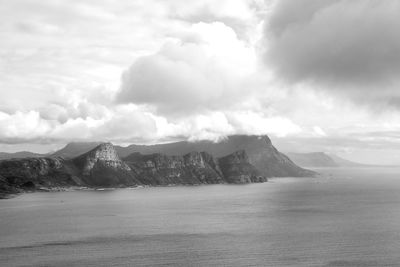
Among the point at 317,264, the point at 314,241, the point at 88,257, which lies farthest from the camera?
the point at 314,241

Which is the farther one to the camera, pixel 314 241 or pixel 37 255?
pixel 314 241

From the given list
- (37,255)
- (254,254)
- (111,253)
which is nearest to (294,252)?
(254,254)

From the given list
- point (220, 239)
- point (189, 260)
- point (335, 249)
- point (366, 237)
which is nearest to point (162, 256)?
point (189, 260)

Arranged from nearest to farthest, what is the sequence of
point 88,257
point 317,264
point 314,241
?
1. point 317,264
2. point 88,257
3. point 314,241

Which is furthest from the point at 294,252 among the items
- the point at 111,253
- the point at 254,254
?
the point at 111,253

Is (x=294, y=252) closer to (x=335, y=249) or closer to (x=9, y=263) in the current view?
(x=335, y=249)

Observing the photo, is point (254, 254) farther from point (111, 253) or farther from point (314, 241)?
point (111, 253)

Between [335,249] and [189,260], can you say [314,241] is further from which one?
[189,260]

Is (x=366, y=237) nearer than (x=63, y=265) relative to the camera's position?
No
